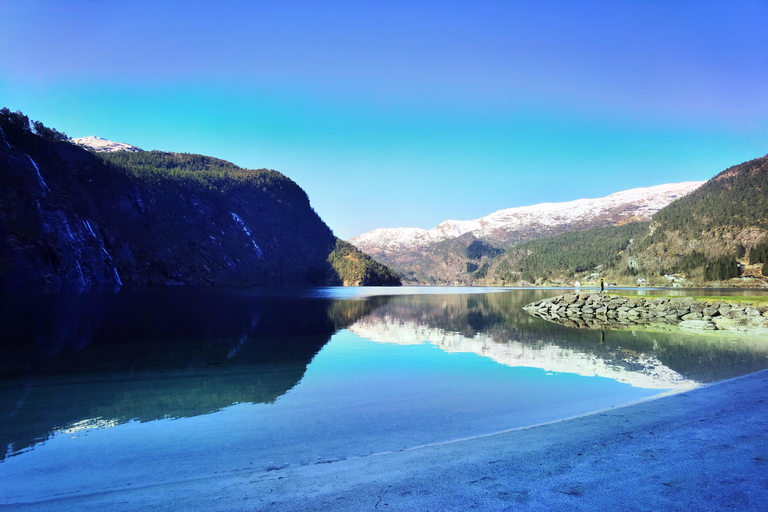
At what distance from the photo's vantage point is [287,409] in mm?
11070

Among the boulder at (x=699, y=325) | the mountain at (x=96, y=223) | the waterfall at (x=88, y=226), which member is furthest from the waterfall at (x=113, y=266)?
the boulder at (x=699, y=325)

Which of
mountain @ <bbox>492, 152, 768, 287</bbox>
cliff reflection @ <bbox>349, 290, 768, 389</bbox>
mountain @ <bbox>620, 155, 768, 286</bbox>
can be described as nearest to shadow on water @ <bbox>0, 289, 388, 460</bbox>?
cliff reflection @ <bbox>349, 290, 768, 389</bbox>

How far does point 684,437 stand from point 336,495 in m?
6.49

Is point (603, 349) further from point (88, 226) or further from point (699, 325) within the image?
point (88, 226)

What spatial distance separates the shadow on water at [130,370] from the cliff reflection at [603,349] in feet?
26.2

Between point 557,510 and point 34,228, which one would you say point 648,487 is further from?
point 34,228

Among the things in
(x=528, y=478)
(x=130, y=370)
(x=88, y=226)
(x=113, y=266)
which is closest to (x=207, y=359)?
(x=130, y=370)

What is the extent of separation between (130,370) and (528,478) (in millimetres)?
15238

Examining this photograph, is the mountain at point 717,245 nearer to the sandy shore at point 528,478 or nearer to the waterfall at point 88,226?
the sandy shore at point 528,478

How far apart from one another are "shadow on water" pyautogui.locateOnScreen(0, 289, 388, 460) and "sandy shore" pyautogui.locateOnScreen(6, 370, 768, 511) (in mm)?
5268

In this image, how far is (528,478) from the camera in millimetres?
5852

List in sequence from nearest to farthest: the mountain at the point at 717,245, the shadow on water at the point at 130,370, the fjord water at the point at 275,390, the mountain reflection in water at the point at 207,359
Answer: the fjord water at the point at 275,390, the shadow on water at the point at 130,370, the mountain reflection in water at the point at 207,359, the mountain at the point at 717,245

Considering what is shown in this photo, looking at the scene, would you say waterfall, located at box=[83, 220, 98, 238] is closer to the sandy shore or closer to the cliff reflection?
the cliff reflection

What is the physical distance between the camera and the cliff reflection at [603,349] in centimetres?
1541
